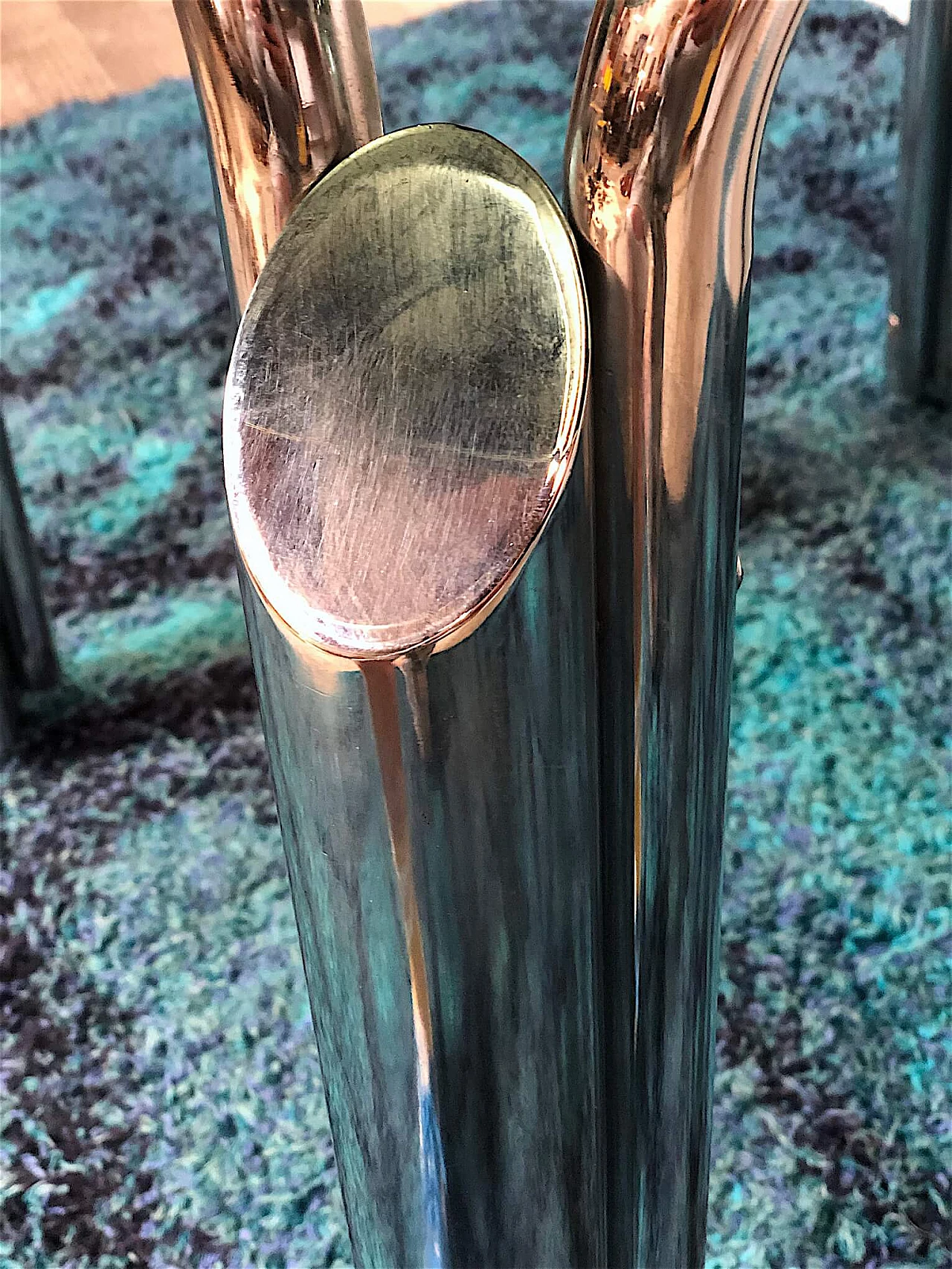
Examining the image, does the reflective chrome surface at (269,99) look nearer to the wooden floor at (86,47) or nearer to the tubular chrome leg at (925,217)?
the tubular chrome leg at (925,217)

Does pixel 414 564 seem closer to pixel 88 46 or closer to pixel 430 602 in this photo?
pixel 430 602

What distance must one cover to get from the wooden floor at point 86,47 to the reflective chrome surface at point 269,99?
0.89 meters

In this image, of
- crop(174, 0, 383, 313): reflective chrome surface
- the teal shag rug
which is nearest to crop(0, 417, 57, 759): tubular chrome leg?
the teal shag rug

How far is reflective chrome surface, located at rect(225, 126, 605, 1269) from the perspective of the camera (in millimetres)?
178

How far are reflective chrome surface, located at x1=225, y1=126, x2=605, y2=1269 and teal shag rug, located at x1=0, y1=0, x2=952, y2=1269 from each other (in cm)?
25

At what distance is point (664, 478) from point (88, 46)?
1080mm

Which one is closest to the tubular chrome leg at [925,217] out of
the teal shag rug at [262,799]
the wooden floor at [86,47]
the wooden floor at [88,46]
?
the teal shag rug at [262,799]

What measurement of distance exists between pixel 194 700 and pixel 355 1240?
0.37 m

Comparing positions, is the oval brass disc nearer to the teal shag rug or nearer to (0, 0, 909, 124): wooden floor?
the teal shag rug

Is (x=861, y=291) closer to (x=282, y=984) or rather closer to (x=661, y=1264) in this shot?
(x=282, y=984)

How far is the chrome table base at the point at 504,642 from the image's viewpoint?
0.59 ft

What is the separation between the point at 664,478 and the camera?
20 centimetres

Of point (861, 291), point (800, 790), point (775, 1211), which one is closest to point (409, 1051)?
point (775, 1211)

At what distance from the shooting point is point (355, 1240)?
0.27 meters
